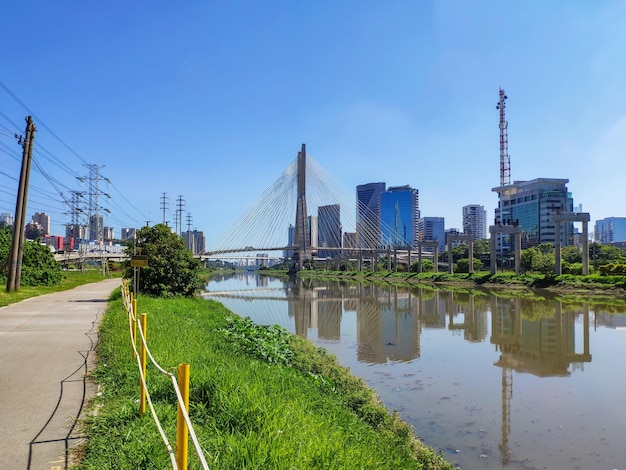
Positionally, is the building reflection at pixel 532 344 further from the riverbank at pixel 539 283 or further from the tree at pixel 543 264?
the tree at pixel 543 264

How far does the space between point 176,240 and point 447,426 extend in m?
15.6

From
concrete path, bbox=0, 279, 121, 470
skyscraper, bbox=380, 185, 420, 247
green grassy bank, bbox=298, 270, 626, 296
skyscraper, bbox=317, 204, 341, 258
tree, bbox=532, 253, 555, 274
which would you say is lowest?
green grassy bank, bbox=298, 270, 626, 296

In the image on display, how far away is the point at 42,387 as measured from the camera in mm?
6266

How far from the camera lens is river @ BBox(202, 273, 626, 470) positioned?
6.74 metres

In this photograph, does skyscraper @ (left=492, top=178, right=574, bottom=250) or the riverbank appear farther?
skyscraper @ (left=492, top=178, right=574, bottom=250)

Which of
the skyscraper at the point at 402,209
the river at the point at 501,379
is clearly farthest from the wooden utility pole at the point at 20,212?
the skyscraper at the point at 402,209

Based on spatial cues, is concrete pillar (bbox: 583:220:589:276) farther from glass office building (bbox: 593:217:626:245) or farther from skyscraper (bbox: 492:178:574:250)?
glass office building (bbox: 593:217:626:245)

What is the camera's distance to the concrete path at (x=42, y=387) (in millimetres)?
4184

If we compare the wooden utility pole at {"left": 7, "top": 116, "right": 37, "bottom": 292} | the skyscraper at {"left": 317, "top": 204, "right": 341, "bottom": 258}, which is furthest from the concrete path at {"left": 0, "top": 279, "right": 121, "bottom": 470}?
the skyscraper at {"left": 317, "top": 204, "right": 341, "bottom": 258}

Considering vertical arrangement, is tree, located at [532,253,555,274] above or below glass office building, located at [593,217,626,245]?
below

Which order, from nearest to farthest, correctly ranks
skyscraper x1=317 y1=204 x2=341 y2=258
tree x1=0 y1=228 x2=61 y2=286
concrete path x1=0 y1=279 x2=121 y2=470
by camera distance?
concrete path x1=0 y1=279 x2=121 y2=470, tree x1=0 y1=228 x2=61 y2=286, skyscraper x1=317 y1=204 x2=341 y2=258

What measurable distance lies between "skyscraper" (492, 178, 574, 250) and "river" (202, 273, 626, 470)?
99780 mm

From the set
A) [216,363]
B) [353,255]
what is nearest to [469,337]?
[216,363]

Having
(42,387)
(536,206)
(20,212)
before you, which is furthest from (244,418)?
(536,206)
